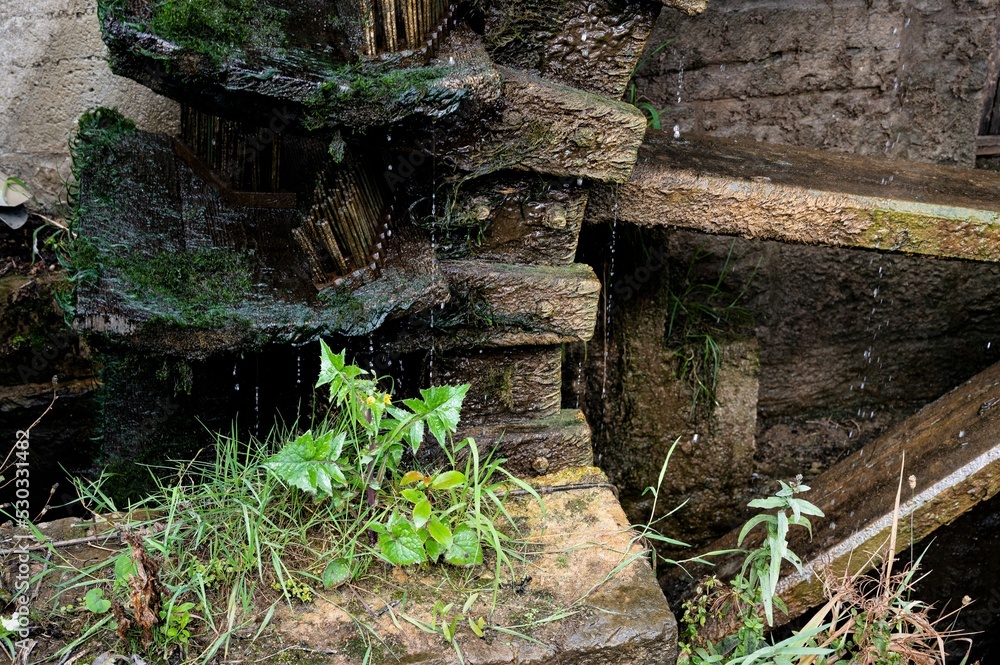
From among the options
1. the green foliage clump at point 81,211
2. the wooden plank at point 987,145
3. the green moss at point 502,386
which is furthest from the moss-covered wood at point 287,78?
the wooden plank at point 987,145

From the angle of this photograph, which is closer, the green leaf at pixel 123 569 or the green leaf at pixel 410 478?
the green leaf at pixel 123 569

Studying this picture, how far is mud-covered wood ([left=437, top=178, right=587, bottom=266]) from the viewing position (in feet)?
7.30

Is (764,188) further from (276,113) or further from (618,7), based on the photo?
(276,113)

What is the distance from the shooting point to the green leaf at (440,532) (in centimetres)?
190

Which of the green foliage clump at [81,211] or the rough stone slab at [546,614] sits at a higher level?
the green foliage clump at [81,211]

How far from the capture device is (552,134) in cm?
216

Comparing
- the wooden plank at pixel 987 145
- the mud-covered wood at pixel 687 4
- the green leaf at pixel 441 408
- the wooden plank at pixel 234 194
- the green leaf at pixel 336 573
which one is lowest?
the green leaf at pixel 336 573

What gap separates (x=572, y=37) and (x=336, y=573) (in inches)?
56.1

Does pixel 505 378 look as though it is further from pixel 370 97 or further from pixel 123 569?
pixel 123 569

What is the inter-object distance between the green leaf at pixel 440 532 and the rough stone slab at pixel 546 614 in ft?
0.33

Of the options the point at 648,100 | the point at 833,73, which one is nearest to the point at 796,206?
the point at 648,100

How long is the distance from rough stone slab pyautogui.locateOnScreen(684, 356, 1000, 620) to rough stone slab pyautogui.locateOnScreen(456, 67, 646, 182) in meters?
1.28

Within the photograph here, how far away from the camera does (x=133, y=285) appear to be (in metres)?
1.99

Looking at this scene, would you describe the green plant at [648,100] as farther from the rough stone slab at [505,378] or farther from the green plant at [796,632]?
the green plant at [796,632]
